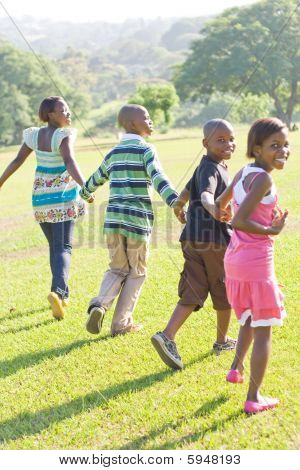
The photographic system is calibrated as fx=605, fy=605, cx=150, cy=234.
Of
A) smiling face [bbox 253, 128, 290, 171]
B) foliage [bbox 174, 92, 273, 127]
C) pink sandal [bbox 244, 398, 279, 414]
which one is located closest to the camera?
smiling face [bbox 253, 128, 290, 171]

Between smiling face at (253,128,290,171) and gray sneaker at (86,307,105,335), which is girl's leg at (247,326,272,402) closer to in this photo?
smiling face at (253,128,290,171)

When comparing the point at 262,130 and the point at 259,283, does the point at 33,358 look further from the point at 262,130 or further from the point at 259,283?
the point at 262,130

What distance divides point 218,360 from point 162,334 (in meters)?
0.46

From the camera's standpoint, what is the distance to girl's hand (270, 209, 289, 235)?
325 centimetres

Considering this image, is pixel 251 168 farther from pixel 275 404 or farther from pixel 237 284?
pixel 275 404

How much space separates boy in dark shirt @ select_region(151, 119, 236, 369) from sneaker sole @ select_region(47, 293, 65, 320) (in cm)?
156

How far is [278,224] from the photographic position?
328cm

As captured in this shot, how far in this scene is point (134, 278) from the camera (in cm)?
493

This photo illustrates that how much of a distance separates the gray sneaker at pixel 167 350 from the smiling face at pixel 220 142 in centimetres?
126

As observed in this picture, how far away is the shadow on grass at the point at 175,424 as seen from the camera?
126 inches

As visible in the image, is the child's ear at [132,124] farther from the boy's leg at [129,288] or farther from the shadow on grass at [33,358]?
the shadow on grass at [33,358]

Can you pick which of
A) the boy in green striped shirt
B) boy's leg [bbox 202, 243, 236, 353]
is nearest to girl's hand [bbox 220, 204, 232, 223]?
boy's leg [bbox 202, 243, 236, 353]

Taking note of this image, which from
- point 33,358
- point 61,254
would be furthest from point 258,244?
point 61,254
